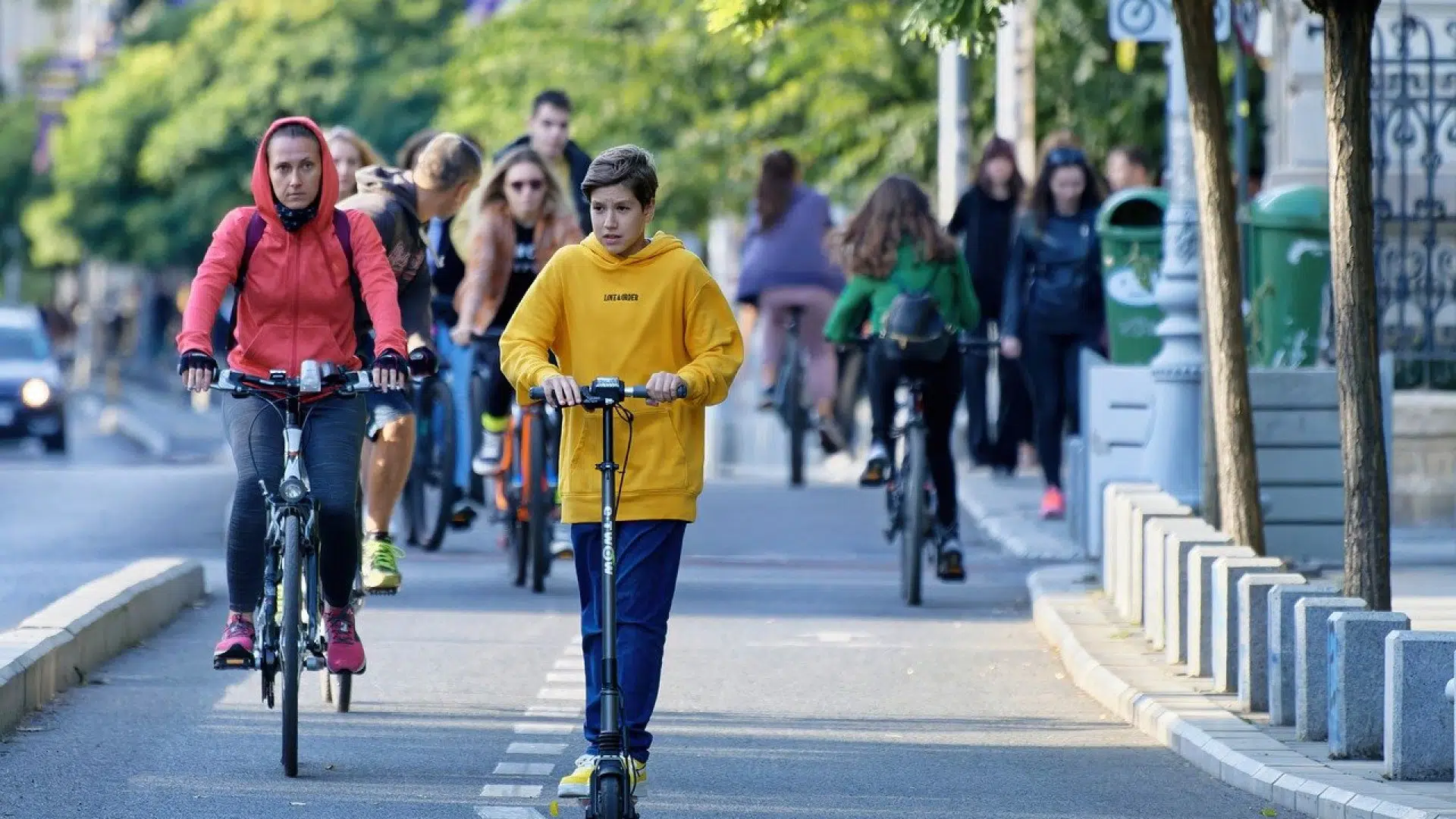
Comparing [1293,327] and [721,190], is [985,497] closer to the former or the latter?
[1293,327]

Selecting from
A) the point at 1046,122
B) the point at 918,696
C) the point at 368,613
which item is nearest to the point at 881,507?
the point at 368,613

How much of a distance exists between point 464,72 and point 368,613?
2480 centimetres

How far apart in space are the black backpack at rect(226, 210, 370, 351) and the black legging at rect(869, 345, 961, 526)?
4.44m

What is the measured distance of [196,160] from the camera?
6256cm

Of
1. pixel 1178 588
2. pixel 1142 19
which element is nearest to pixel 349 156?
pixel 1178 588

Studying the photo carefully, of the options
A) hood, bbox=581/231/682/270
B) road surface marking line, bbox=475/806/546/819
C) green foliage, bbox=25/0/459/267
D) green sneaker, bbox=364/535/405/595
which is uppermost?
green foliage, bbox=25/0/459/267

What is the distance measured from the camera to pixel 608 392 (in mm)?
6945

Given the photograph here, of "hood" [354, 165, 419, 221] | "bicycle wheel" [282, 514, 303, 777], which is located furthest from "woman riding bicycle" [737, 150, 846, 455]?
"bicycle wheel" [282, 514, 303, 777]

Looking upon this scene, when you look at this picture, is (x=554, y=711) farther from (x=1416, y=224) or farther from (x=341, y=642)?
(x=1416, y=224)

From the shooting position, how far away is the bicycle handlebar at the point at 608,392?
6.95m

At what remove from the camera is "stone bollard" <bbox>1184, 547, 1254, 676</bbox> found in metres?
9.73

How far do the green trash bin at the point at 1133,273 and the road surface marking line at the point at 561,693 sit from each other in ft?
19.9

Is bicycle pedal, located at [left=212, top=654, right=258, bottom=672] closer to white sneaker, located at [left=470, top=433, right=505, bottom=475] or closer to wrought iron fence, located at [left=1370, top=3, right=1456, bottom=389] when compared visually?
white sneaker, located at [left=470, top=433, right=505, bottom=475]

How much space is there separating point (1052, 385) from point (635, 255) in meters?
9.45
